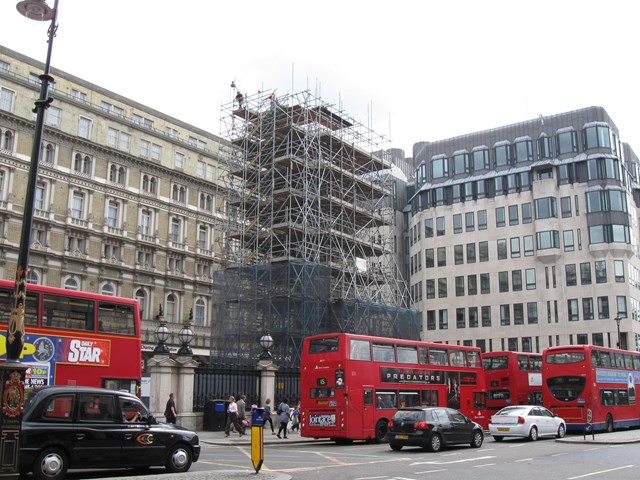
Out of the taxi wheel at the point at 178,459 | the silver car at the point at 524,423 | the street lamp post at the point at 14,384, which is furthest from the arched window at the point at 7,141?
the street lamp post at the point at 14,384

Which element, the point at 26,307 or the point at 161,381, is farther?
the point at 161,381

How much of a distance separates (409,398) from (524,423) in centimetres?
436

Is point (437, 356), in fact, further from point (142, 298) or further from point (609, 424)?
point (142, 298)

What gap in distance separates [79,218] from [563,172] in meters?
42.4

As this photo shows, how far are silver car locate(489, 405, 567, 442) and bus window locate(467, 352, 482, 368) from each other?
3.49 metres

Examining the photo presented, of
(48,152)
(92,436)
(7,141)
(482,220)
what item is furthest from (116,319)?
(482,220)

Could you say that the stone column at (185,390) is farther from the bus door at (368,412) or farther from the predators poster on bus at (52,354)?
the predators poster on bus at (52,354)

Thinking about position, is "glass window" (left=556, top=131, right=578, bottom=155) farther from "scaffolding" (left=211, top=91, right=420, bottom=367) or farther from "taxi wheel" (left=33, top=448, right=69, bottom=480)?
"taxi wheel" (left=33, top=448, right=69, bottom=480)

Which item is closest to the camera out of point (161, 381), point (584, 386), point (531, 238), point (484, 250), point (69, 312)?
point (69, 312)

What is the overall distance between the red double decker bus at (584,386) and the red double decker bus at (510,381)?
3823 millimetres

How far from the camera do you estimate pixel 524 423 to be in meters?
25.8

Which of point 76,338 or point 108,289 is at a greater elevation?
point 108,289

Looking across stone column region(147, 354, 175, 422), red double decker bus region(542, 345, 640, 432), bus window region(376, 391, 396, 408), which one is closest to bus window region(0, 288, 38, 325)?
stone column region(147, 354, 175, 422)

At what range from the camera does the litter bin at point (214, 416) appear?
2917cm
